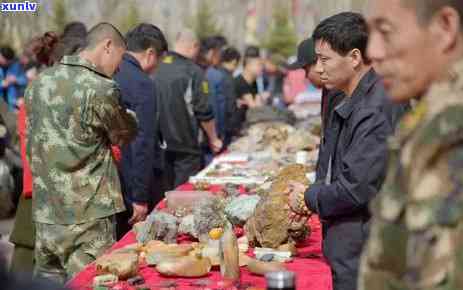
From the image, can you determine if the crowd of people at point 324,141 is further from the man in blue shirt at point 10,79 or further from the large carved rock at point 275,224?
the man in blue shirt at point 10,79

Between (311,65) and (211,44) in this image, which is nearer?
(311,65)

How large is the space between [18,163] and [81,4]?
1031 inches

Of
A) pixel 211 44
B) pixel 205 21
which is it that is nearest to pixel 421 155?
pixel 211 44

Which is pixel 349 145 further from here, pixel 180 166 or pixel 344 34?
pixel 180 166

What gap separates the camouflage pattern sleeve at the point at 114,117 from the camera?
5.32m

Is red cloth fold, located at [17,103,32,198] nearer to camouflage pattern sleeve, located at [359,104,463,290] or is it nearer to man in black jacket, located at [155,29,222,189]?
man in black jacket, located at [155,29,222,189]

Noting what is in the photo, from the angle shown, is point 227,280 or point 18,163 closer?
point 227,280

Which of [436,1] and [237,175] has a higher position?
[436,1]

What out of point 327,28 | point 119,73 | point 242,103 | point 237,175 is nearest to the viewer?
point 327,28

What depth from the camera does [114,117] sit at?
5379 millimetres

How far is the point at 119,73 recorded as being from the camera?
23.2 feet

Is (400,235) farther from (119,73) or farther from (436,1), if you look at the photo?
(119,73)

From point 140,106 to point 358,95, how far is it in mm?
3349

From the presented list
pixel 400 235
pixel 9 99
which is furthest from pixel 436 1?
pixel 9 99
